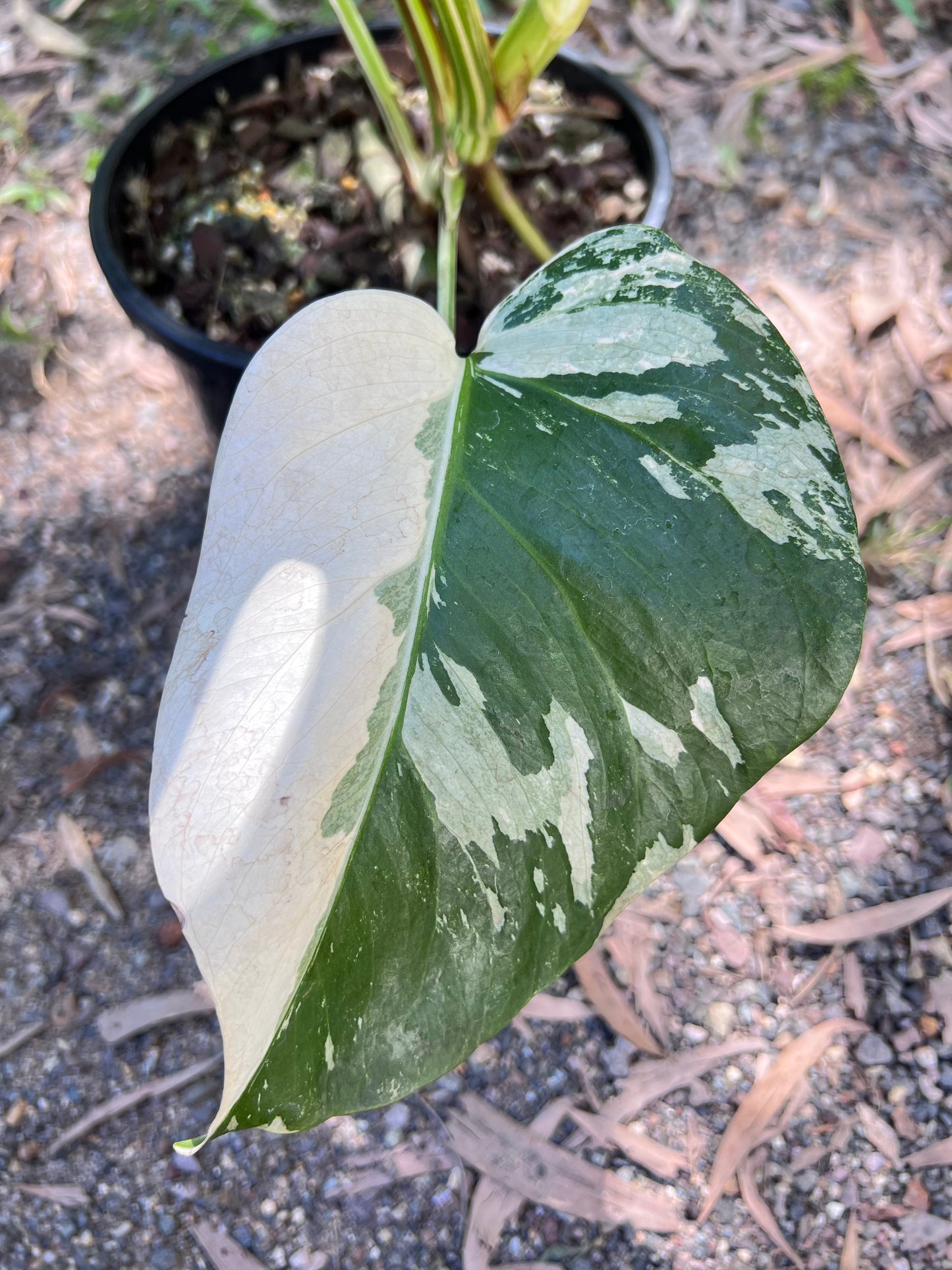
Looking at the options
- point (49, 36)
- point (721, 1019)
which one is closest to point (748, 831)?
point (721, 1019)

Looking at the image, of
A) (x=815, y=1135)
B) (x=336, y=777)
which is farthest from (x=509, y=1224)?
(x=336, y=777)

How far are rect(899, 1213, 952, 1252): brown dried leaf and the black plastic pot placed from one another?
89 cm

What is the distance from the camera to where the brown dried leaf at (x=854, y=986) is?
2.92ft

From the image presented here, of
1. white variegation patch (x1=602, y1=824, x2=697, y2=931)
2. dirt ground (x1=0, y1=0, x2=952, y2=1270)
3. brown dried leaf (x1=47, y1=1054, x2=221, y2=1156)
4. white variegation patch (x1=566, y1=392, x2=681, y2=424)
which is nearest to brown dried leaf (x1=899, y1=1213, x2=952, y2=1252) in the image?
dirt ground (x1=0, y1=0, x2=952, y2=1270)

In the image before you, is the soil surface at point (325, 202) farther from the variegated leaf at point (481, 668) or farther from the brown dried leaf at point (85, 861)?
the brown dried leaf at point (85, 861)

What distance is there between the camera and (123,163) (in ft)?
3.13

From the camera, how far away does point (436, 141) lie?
2.60ft

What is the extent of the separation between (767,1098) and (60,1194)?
0.62m

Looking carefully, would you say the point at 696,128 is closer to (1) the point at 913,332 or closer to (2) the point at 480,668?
(1) the point at 913,332

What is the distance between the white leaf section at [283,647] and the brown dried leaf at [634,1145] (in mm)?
444

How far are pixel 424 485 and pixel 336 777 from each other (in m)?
0.18

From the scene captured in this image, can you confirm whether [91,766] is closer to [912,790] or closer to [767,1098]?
[767,1098]

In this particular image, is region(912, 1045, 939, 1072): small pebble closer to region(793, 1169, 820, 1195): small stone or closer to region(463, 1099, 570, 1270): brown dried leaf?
region(793, 1169, 820, 1195): small stone

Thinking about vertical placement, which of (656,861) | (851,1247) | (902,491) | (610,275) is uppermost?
(610,275)
